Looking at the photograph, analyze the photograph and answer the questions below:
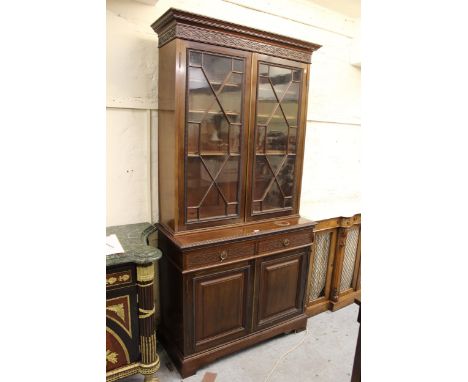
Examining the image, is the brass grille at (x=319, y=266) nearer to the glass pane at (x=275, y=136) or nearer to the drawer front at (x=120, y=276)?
the glass pane at (x=275, y=136)

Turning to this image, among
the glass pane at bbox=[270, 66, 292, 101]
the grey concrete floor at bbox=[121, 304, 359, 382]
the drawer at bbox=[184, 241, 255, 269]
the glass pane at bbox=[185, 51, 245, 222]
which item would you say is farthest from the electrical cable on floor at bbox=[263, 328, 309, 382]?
the glass pane at bbox=[270, 66, 292, 101]

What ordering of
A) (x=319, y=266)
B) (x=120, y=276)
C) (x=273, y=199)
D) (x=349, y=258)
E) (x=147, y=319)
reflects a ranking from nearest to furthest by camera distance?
(x=120, y=276)
(x=147, y=319)
(x=273, y=199)
(x=319, y=266)
(x=349, y=258)

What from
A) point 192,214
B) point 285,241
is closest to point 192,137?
point 192,214

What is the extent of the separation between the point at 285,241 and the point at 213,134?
0.90 m

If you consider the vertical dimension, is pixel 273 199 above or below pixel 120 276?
above

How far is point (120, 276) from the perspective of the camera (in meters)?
1.51

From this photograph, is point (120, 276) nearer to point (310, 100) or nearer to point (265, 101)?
point (265, 101)

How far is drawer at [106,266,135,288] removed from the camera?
58.2 inches

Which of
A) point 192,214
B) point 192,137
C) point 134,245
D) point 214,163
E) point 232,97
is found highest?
point 232,97

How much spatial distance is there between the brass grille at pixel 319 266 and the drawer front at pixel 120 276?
1585 mm

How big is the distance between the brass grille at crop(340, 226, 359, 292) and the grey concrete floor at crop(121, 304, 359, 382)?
0.43 m

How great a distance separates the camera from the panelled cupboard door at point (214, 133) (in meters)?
1.73
